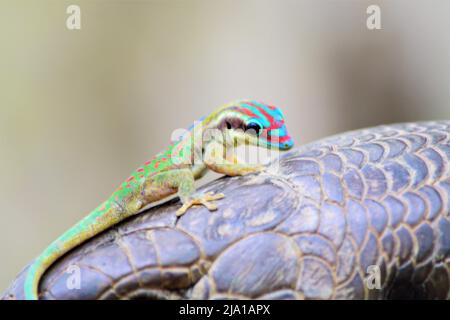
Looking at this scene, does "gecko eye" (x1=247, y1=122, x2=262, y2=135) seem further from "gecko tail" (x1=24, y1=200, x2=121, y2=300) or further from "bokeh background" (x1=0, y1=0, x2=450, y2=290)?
"bokeh background" (x1=0, y1=0, x2=450, y2=290)

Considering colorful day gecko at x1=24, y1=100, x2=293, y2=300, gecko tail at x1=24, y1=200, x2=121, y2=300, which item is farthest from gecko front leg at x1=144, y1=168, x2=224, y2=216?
gecko tail at x1=24, y1=200, x2=121, y2=300

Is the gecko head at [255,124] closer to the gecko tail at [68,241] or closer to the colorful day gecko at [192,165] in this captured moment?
the colorful day gecko at [192,165]

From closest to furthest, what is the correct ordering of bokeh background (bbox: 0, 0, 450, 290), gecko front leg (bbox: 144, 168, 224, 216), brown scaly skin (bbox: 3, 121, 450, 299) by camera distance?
brown scaly skin (bbox: 3, 121, 450, 299), gecko front leg (bbox: 144, 168, 224, 216), bokeh background (bbox: 0, 0, 450, 290)

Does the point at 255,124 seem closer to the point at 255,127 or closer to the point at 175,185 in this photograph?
the point at 255,127

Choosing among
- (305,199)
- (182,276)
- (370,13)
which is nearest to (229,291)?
(182,276)

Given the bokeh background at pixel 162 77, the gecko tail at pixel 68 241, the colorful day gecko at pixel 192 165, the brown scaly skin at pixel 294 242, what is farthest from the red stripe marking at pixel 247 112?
the bokeh background at pixel 162 77

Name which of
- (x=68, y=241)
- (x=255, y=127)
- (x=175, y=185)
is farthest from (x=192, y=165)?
(x=68, y=241)
